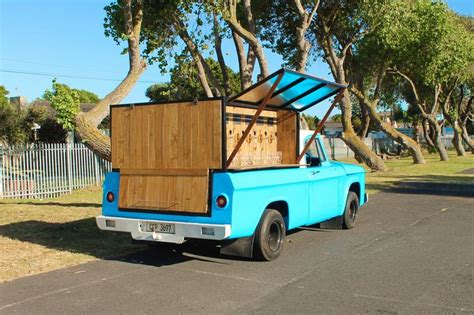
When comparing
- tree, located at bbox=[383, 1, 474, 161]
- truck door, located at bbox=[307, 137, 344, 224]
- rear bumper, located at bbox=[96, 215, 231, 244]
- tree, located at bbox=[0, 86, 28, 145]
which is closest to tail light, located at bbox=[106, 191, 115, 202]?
rear bumper, located at bbox=[96, 215, 231, 244]

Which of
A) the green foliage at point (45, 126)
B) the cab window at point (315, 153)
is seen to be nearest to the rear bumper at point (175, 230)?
the cab window at point (315, 153)

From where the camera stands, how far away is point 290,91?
8141 millimetres

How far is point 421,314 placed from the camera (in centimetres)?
486

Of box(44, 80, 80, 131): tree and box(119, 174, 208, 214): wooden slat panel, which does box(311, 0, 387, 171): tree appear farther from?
box(119, 174, 208, 214): wooden slat panel

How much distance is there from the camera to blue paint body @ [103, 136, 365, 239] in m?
6.38

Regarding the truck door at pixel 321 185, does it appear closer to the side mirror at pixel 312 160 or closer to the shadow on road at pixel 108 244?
the side mirror at pixel 312 160

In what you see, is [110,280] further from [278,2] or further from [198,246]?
[278,2]

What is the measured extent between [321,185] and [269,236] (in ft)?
5.25

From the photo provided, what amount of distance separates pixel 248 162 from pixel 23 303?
13.1 feet

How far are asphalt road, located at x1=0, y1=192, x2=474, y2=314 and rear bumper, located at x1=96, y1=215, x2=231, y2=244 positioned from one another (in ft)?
1.35

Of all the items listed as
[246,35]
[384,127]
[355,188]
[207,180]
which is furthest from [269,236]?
[384,127]

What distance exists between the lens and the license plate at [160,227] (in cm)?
664

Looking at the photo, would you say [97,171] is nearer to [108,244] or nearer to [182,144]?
[108,244]

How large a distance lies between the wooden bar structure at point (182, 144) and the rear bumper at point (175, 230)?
0.21 meters
